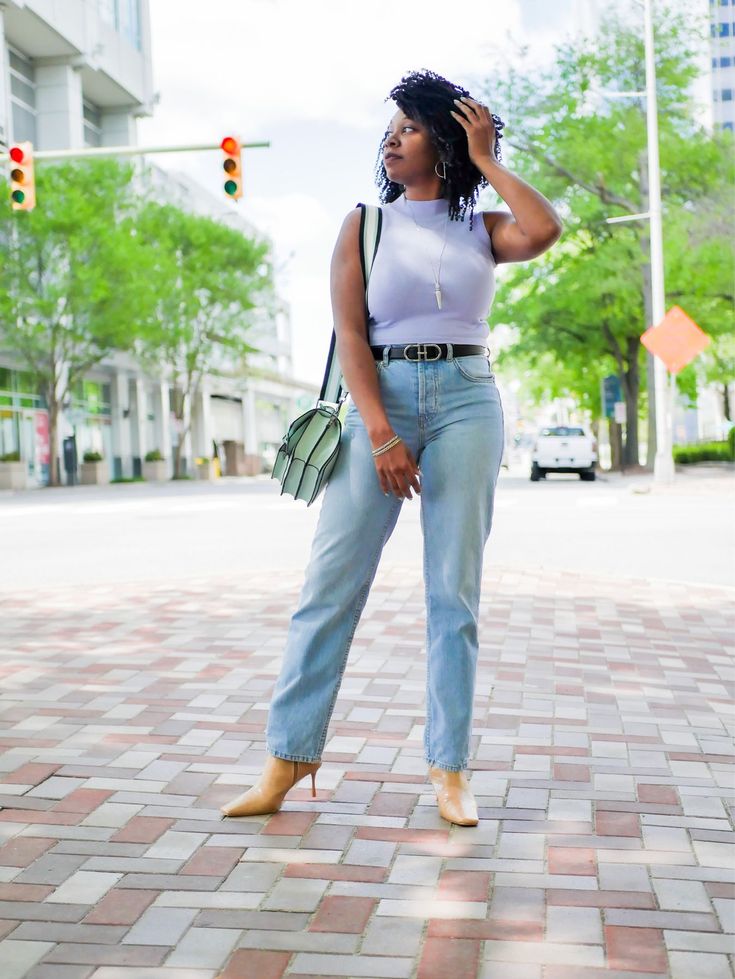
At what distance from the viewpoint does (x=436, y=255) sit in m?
3.29

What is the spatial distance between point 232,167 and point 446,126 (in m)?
13.6

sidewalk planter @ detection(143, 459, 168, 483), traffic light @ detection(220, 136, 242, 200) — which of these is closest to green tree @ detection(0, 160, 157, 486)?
sidewalk planter @ detection(143, 459, 168, 483)

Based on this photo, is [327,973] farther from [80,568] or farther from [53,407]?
[53,407]

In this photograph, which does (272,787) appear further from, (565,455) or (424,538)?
(565,455)

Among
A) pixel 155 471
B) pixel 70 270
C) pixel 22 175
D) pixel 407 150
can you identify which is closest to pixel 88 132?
pixel 155 471

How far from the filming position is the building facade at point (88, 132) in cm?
4125

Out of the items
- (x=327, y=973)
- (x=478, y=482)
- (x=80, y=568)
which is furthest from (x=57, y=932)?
(x=80, y=568)

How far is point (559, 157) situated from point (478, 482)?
1120 inches

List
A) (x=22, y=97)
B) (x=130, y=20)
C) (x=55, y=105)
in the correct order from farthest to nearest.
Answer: (x=130, y=20)
(x=55, y=105)
(x=22, y=97)

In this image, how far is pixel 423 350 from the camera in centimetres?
328

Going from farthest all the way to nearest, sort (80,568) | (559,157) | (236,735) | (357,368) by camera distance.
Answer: (559,157)
(80,568)
(236,735)
(357,368)

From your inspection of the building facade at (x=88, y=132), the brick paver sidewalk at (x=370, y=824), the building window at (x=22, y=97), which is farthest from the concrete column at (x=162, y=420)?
the brick paver sidewalk at (x=370, y=824)

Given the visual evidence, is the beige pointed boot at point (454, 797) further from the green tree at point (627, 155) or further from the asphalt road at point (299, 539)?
the green tree at point (627, 155)

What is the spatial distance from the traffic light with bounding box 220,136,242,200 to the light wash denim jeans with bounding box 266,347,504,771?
44.7 ft
